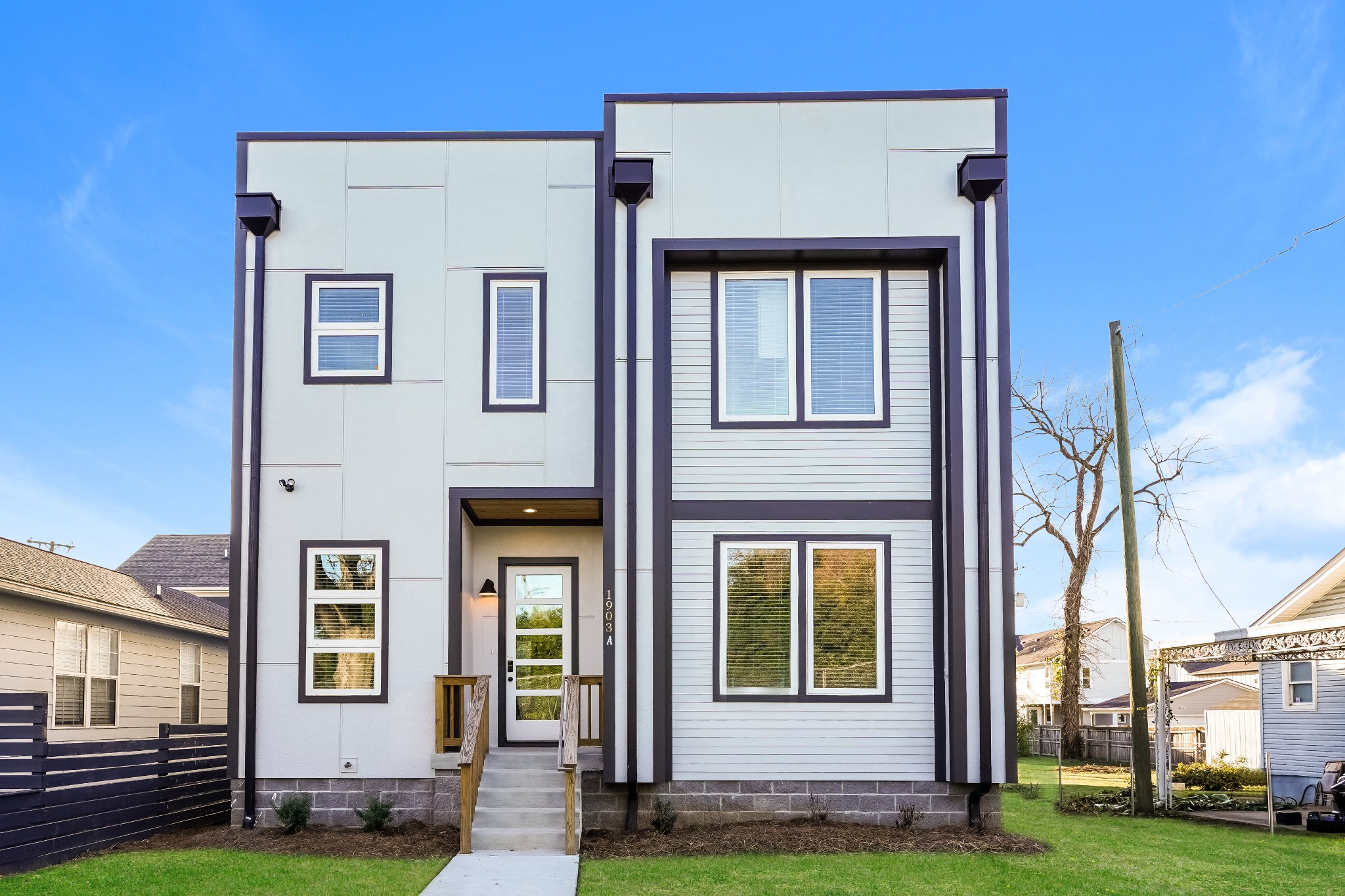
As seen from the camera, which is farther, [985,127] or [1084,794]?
[1084,794]

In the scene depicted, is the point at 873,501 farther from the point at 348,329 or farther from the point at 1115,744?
the point at 1115,744

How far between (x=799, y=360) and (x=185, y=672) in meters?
11.9

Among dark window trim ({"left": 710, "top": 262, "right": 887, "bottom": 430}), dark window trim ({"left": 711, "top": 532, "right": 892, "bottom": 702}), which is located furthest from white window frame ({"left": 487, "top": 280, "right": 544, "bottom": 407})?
dark window trim ({"left": 711, "top": 532, "right": 892, "bottom": 702})

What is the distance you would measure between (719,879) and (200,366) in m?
16.3

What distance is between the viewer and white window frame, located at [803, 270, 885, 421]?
10.5 meters

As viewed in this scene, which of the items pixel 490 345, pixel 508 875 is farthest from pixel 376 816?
pixel 490 345

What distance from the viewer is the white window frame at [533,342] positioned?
1079 centimetres

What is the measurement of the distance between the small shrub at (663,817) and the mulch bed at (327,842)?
6.15 ft

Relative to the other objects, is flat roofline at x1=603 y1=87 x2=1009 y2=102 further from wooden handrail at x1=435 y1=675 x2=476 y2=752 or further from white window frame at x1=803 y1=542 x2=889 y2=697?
wooden handrail at x1=435 y1=675 x2=476 y2=752

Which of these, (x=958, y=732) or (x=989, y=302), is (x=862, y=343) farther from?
(x=958, y=732)

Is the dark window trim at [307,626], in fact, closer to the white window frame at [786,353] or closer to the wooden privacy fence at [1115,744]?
the white window frame at [786,353]

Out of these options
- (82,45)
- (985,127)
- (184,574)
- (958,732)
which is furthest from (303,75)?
(958,732)

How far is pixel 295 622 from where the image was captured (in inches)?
415

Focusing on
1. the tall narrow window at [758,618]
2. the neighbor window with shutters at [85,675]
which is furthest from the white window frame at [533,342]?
the neighbor window with shutters at [85,675]
